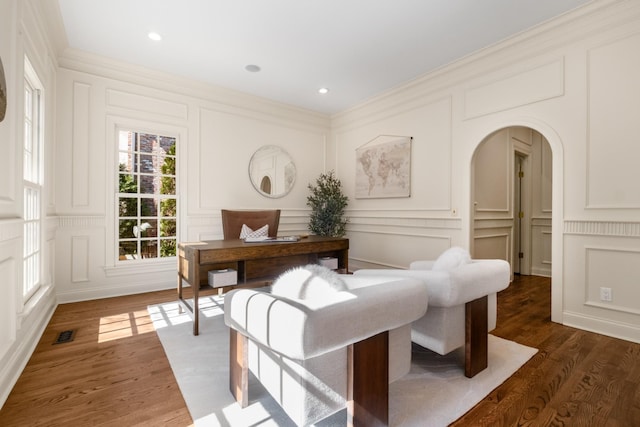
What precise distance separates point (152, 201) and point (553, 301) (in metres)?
4.67

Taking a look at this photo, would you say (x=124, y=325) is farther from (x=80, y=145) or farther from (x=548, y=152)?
(x=548, y=152)

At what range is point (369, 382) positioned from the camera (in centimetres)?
129

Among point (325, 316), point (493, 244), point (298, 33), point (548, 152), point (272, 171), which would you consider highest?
point (298, 33)

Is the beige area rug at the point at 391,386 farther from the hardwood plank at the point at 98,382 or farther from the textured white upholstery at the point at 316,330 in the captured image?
the textured white upholstery at the point at 316,330

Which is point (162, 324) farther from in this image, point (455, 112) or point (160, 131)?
point (455, 112)

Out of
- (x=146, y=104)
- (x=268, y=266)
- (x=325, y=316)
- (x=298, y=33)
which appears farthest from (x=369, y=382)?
(x=146, y=104)

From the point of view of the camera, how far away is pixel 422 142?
4.09m

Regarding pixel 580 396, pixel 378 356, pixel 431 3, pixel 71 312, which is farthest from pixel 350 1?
pixel 71 312

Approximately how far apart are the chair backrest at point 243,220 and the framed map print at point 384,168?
63.0 inches

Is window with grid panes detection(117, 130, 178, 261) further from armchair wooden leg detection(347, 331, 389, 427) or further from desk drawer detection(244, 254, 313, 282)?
armchair wooden leg detection(347, 331, 389, 427)

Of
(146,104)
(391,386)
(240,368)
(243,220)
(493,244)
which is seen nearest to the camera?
(240,368)

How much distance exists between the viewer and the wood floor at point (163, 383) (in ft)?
4.88

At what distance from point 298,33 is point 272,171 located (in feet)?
7.37

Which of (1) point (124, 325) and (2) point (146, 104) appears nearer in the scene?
(1) point (124, 325)
